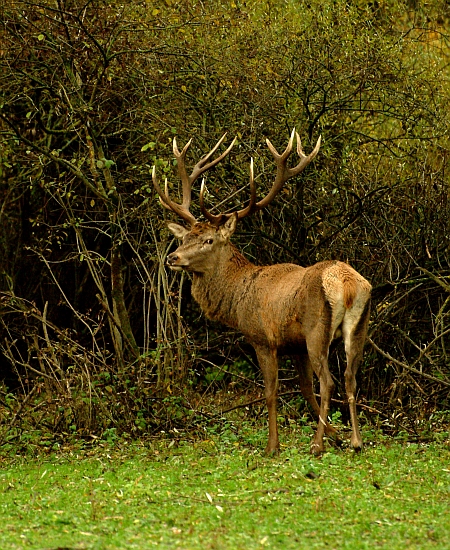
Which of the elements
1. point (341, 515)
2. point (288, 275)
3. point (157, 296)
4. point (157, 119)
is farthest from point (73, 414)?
point (341, 515)

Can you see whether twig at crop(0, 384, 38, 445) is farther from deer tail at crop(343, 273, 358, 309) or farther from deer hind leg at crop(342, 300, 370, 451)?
deer tail at crop(343, 273, 358, 309)

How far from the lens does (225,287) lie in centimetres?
1029

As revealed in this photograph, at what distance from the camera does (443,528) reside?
6.66 metres

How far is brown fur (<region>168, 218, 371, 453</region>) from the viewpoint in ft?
30.1

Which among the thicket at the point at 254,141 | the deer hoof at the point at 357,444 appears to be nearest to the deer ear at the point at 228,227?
the thicket at the point at 254,141

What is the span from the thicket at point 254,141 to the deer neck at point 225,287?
0.89m

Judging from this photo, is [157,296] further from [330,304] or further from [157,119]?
[330,304]

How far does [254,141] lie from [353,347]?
3.07 metres

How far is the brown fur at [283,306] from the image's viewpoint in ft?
30.1

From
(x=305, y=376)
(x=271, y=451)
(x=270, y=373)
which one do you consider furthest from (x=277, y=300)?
(x=271, y=451)

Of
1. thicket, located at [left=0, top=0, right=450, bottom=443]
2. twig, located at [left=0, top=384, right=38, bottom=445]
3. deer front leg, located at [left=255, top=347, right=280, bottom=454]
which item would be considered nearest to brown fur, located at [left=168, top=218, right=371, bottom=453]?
deer front leg, located at [left=255, top=347, right=280, bottom=454]

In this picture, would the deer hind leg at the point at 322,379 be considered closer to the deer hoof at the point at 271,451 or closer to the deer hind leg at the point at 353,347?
the deer hind leg at the point at 353,347

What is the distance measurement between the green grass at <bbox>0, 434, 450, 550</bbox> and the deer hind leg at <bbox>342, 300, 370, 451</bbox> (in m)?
0.22

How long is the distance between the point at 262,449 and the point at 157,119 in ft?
12.2
